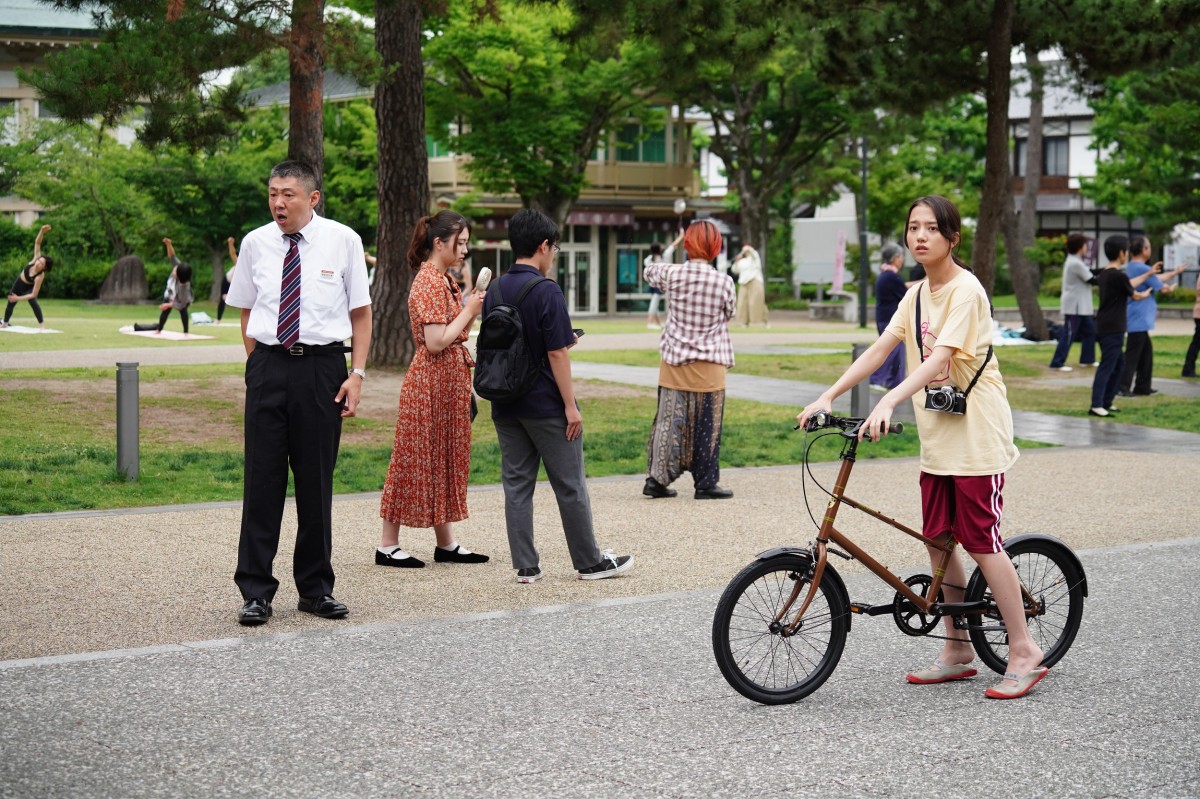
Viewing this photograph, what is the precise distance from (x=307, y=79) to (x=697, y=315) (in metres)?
5.93

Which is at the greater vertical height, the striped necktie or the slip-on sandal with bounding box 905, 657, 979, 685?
the striped necktie

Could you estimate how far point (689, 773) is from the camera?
459cm

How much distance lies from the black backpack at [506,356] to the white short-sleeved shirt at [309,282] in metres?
0.70

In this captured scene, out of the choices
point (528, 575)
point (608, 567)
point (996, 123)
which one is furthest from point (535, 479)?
point (996, 123)

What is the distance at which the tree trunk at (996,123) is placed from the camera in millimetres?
24141

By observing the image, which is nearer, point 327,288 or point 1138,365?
point 327,288

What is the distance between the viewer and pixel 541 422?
734 cm

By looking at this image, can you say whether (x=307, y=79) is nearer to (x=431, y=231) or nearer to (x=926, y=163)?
(x=431, y=231)

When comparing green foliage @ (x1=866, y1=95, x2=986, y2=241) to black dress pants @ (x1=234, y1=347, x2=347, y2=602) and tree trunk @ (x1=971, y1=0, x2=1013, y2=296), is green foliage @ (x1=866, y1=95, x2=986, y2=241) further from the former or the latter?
black dress pants @ (x1=234, y1=347, x2=347, y2=602)

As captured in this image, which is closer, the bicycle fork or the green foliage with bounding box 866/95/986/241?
the bicycle fork

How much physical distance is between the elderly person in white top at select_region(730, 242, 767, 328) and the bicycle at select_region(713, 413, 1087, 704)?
2881 cm

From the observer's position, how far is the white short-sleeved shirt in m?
6.52

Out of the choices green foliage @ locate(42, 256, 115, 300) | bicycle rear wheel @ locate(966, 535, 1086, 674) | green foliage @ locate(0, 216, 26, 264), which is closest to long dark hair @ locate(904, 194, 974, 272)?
bicycle rear wheel @ locate(966, 535, 1086, 674)

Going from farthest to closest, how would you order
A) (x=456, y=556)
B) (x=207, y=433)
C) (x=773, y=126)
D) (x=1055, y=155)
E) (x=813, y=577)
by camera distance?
(x=1055, y=155) → (x=773, y=126) → (x=207, y=433) → (x=456, y=556) → (x=813, y=577)
